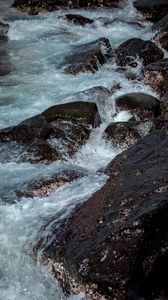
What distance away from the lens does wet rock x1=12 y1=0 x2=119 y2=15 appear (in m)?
15.7

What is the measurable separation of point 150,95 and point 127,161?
332 cm

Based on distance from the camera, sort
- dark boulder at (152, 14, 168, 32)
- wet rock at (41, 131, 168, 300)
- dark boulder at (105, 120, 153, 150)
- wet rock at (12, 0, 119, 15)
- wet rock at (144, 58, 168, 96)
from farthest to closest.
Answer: wet rock at (12, 0, 119, 15) → dark boulder at (152, 14, 168, 32) → wet rock at (144, 58, 168, 96) → dark boulder at (105, 120, 153, 150) → wet rock at (41, 131, 168, 300)

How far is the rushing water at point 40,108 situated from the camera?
5.48 metres

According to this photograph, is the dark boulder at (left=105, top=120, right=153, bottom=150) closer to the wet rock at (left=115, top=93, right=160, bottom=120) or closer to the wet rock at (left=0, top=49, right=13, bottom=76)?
the wet rock at (left=115, top=93, right=160, bottom=120)

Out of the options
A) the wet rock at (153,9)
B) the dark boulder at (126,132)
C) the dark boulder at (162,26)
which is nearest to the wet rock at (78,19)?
the wet rock at (153,9)

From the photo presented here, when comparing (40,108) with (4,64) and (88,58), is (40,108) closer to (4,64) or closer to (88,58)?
(88,58)

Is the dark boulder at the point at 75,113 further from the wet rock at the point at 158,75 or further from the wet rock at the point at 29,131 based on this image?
the wet rock at the point at 158,75

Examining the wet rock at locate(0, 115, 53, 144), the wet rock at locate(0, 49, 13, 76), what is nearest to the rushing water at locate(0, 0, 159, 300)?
the wet rock at locate(0, 49, 13, 76)

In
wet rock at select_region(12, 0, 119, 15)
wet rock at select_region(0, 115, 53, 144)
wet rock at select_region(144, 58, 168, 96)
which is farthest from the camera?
wet rock at select_region(12, 0, 119, 15)

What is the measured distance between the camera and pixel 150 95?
9.33m

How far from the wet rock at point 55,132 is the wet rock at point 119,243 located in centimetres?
210

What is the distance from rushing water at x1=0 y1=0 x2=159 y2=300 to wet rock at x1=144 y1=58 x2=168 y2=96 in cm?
18

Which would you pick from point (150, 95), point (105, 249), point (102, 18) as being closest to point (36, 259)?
point (105, 249)

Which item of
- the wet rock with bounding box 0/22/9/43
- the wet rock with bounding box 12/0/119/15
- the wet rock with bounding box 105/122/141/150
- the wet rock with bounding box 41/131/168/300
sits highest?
the wet rock with bounding box 41/131/168/300
